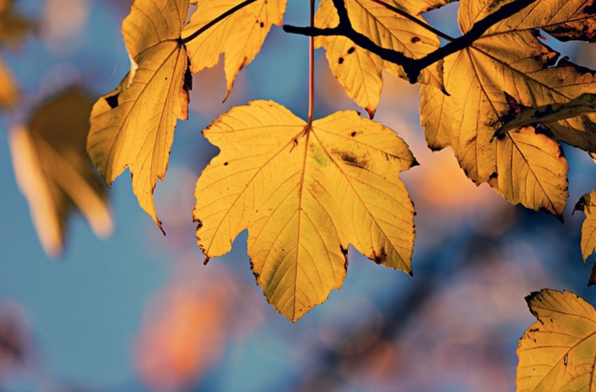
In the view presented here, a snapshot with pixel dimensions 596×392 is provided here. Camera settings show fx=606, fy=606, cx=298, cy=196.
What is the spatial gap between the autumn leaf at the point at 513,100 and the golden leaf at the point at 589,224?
0.03m

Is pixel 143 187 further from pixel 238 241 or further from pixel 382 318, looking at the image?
pixel 382 318

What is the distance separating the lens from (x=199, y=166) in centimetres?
591

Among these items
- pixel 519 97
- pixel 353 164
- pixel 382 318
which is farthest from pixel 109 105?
pixel 382 318

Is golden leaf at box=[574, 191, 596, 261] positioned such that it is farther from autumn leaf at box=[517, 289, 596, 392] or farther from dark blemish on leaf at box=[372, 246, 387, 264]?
dark blemish on leaf at box=[372, 246, 387, 264]

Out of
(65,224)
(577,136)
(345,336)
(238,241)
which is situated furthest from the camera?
(345,336)

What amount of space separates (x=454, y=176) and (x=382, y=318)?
149cm

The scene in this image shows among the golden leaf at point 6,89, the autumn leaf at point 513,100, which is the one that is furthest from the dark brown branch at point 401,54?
the golden leaf at point 6,89

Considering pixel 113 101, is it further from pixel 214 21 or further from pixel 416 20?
pixel 416 20

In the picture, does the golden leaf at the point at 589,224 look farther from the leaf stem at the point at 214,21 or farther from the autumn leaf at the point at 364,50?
the leaf stem at the point at 214,21

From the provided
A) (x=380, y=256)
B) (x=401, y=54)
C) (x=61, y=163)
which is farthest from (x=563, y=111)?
(x=61, y=163)

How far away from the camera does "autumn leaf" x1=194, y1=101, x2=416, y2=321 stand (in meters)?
0.84

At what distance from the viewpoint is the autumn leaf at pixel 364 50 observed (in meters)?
0.85

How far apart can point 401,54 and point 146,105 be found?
341 millimetres

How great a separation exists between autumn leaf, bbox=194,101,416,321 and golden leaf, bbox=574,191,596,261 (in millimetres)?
215
